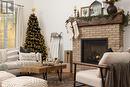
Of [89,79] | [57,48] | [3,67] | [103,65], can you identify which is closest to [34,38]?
[57,48]

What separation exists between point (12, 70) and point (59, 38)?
2.49 meters

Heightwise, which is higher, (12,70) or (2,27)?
(2,27)

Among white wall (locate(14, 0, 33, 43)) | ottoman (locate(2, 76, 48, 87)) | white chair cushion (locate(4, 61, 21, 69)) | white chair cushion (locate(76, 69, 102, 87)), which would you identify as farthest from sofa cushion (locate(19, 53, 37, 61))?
ottoman (locate(2, 76, 48, 87))

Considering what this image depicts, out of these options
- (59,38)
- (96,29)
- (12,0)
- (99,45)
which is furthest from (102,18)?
(12,0)

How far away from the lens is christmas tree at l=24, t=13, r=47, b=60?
7480 millimetres

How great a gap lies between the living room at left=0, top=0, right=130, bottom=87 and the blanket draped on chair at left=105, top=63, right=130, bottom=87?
402mm

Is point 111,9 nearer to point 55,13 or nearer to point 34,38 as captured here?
point 55,13

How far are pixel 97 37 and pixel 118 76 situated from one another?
9.86 feet

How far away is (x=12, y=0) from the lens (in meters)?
7.44

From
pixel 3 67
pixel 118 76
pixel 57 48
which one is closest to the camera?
pixel 118 76

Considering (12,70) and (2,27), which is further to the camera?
(2,27)

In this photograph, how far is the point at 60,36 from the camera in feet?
24.4

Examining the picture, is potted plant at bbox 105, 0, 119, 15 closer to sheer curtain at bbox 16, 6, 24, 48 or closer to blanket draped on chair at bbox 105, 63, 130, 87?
blanket draped on chair at bbox 105, 63, 130, 87

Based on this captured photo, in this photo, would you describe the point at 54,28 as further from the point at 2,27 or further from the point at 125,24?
the point at 125,24
